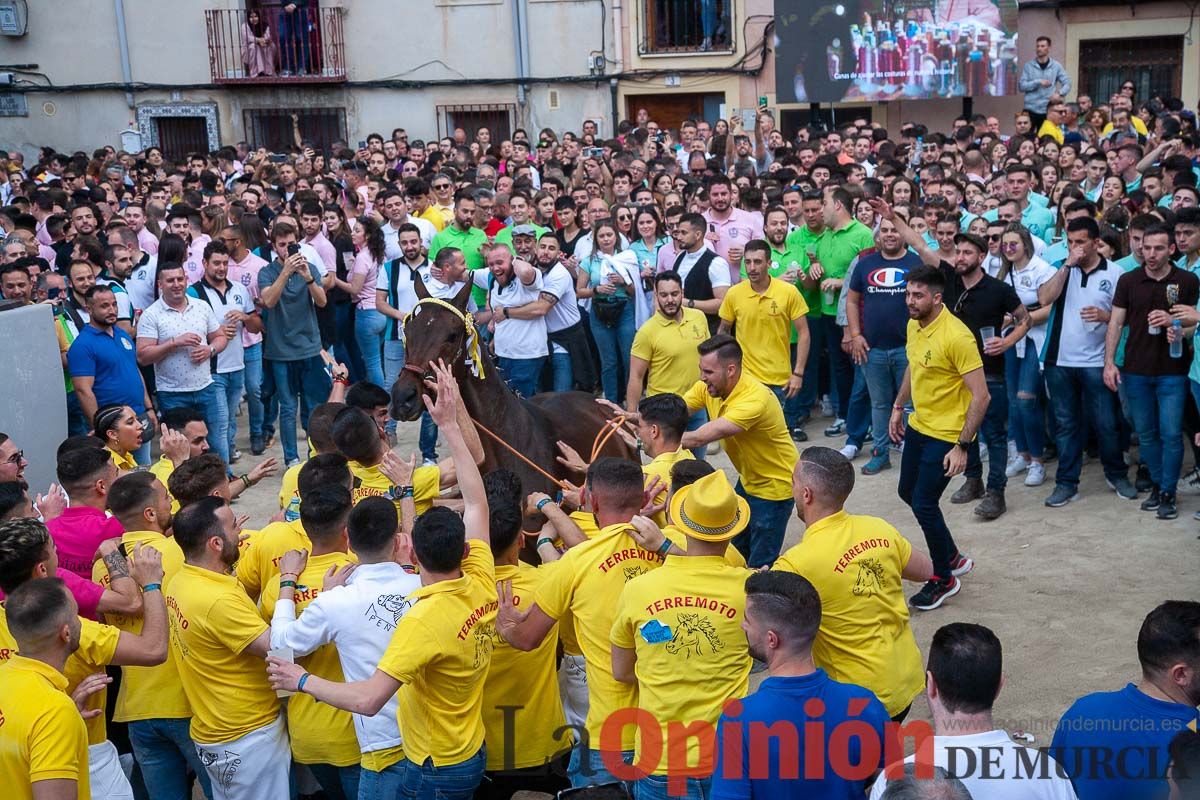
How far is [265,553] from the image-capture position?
531 cm

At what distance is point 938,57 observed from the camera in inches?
914

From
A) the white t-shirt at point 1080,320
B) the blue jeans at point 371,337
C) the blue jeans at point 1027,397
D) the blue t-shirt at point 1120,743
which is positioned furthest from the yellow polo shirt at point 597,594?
the blue jeans at point 371,337

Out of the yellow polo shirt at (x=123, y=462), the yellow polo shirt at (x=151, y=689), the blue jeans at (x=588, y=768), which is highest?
the yellow polo shirt at (x=123, y=462)

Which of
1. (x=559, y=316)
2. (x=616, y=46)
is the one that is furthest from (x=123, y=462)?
(x=616, y=46)

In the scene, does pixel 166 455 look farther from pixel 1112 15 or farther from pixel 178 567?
pixel 1112 15

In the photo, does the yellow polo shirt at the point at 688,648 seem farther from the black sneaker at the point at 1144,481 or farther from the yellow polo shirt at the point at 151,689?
the black sneaker at the point at 1144,481

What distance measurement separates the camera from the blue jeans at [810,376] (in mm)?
11320

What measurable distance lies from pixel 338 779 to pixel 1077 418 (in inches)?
249

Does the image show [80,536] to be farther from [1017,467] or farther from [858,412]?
[1017,467]

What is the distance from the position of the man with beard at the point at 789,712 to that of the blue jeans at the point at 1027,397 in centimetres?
611

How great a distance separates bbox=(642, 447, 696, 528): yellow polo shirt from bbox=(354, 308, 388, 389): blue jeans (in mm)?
5809

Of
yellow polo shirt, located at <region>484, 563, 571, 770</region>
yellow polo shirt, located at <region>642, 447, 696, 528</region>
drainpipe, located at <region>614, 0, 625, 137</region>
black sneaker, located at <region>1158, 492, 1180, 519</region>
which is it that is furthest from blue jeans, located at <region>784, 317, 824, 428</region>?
drainpipe, located at <region>614, 0, 625, 137</region>

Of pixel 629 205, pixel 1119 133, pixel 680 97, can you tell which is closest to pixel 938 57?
pixel 680 97

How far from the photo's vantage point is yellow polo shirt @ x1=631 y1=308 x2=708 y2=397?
942 cm
